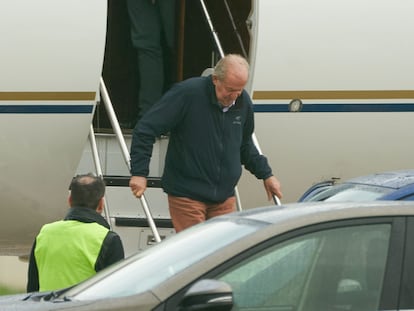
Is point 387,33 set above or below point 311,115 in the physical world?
above

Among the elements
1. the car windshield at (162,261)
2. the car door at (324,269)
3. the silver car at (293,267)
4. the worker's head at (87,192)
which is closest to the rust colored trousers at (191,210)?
the worker's head at (87,192)

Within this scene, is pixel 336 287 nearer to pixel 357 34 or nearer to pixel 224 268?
pixel 224 268

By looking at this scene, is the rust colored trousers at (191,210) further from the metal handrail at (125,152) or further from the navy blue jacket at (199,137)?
the metal handrail at (125,152)

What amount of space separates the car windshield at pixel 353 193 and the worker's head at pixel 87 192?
4.56 feet

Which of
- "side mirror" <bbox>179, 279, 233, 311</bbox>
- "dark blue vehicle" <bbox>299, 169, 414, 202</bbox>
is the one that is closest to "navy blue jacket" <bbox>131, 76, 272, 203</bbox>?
"dark blue vehicle" <bbox>299, 169, 414, 202</bbox>

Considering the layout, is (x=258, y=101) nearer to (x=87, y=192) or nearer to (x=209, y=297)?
(x=87, y=192)

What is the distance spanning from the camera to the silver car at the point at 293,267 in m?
4.77

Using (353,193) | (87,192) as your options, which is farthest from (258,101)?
(87,192)

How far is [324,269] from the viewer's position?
493 cm

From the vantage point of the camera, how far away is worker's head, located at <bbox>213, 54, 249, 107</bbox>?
8.06 metres

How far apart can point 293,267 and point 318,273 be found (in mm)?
107

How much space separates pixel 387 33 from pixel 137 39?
1.97 metres

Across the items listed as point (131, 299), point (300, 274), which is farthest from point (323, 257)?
point (131, 299)

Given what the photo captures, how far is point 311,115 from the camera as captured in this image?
31.7ft
